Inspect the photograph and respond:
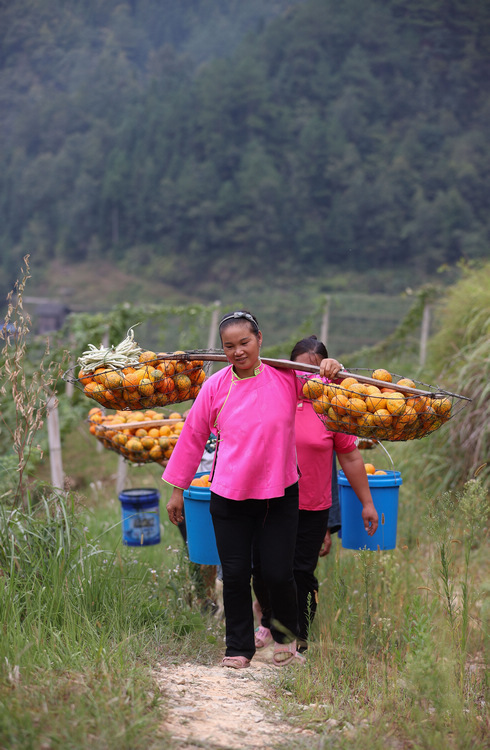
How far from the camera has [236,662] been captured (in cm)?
332

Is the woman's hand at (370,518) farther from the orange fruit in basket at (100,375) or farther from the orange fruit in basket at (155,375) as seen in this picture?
the orange fruit in basket at (100,375)

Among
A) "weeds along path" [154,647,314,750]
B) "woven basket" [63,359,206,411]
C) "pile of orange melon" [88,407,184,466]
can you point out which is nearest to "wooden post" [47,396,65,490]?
"pile of orange melon" [88,407,184,466]

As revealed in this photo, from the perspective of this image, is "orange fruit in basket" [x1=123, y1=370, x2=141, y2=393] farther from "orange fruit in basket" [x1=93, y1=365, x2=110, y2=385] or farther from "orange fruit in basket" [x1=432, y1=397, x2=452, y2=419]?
"orange fruit in basket" [x1=432, y1=397, x2=452, y2=419]

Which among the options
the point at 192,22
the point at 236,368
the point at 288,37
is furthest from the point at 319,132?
the point at 236,368

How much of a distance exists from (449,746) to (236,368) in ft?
5.56

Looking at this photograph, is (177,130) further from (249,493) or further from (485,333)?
(249,493)

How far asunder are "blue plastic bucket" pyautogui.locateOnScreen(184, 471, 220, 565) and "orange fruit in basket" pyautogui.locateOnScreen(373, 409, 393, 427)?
0.96 m

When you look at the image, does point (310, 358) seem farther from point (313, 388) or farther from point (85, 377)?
point (85, 377)

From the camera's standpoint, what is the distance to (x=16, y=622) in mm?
2889

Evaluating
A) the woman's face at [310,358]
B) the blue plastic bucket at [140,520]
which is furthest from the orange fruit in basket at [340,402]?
the blue plastic bucket at [140,520]

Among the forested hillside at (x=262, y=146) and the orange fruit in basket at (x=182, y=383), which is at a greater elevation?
the forested hillside at (x=262, y=146)

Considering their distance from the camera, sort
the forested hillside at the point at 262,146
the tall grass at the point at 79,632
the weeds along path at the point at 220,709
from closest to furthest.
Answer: the tall grass at the point at 79,632 → the weeds along path at the point at 220,709 → the forested hillside at the point at 262,146

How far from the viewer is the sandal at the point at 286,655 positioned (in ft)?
11.1

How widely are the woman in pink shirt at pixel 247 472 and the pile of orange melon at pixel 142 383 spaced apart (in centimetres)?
24
